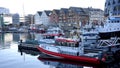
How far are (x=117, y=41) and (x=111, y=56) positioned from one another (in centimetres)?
588

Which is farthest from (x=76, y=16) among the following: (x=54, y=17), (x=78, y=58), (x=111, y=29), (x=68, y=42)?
(x=78, y=58)

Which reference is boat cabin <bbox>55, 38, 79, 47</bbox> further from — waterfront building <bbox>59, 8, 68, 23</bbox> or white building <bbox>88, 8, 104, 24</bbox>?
waterfront building <bbox>59, 8, 68, 23</bbox>

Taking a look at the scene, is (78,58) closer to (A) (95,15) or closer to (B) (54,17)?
(A) (95,15)

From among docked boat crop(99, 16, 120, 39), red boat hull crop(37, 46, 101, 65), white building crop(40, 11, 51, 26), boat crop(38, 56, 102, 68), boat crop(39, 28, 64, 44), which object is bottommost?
boat crop(38, 56, 102, 68)

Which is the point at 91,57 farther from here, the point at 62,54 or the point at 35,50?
the point at 35,50

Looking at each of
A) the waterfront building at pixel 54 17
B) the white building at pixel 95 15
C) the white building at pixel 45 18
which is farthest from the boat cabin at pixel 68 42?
the white building at pixel 45 18

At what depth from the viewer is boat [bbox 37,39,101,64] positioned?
103 ft

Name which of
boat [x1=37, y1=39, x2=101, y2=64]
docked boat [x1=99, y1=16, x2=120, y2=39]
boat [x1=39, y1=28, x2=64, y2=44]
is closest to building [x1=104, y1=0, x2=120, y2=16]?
docked boat [x1=99, y1=16, x2=120, y2=39]

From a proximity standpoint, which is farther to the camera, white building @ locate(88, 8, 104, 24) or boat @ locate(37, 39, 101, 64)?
white building @ locate(88, 8, 104, 24)

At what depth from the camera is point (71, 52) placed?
3388 centimetres

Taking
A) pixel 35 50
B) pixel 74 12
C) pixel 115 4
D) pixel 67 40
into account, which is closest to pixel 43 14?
pixel 74 12

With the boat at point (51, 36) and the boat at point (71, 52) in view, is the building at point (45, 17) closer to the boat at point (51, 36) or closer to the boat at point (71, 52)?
the boat at point (51, 36)

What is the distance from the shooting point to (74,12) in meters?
115

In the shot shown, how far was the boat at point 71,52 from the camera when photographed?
103 ft
